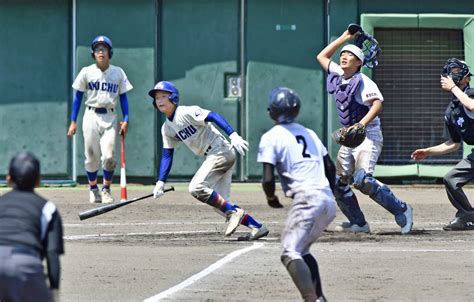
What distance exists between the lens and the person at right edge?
1427 cm

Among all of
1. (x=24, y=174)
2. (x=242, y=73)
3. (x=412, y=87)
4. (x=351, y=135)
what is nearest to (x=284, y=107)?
(x=24, y=174)

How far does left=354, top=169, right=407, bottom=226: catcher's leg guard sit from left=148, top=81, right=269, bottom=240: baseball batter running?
4.11ft

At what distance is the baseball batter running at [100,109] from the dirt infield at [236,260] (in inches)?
26.6

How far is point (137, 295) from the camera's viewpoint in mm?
Result: 10195

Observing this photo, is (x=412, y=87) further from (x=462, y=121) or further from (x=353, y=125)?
(x=353, y=125)

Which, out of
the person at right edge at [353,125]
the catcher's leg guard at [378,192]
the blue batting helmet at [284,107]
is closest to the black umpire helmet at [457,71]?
the person at right edge at [353,125]

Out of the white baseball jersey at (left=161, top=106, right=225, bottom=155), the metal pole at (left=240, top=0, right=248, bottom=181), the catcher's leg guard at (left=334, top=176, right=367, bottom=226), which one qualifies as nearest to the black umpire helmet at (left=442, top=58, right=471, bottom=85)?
the catcher's leg guard at (left=334, top=176, right=367, bottom=226)

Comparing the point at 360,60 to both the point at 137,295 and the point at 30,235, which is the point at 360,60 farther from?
the point at 30,235

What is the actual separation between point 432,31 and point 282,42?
93.9 inches

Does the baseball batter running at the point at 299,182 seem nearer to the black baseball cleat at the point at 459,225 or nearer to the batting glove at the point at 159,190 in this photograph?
the batting glove at the point at 159,190

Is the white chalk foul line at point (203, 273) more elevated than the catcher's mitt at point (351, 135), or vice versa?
the catcher's mitt at point (351, 135)

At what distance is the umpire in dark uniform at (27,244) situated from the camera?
7316 mm

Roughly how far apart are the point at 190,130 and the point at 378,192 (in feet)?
7.12

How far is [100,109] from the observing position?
60.2ft
